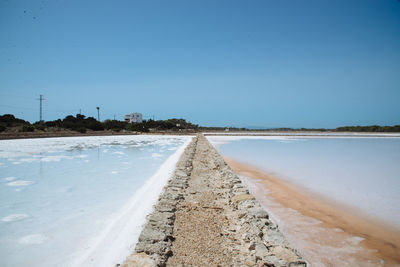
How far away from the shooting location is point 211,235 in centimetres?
265

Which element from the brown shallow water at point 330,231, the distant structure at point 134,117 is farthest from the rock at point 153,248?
the distant structure at point 134,117

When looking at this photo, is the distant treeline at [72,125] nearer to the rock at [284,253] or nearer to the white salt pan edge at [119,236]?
the white salt pan edge at [119,236]

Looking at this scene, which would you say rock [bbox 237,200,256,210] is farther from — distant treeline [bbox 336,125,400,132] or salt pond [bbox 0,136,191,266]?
distant treeline [bbox 336,125,400,132]

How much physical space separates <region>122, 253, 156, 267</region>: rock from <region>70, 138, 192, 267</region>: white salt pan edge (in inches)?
5.9

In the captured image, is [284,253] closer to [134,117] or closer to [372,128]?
[372,128]

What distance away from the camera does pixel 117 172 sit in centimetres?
624

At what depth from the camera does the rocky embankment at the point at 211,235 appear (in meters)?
2.09

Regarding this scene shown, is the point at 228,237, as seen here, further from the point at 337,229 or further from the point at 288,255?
the point at 337,229

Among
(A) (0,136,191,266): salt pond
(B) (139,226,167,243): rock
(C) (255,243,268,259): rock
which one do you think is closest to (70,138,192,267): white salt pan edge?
(A) (0,136,191,266): salt pond

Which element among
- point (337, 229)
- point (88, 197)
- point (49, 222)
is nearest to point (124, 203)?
point (88, 197)

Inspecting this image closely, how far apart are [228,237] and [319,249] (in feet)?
3.24

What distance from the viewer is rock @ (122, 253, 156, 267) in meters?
1.98

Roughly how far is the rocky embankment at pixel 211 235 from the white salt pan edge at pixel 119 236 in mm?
188

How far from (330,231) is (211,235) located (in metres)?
1.58
